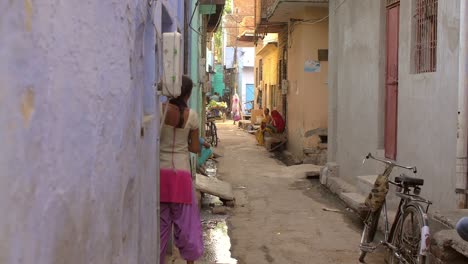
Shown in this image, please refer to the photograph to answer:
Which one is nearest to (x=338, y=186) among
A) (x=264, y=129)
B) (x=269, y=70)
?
(x=264, y=129)

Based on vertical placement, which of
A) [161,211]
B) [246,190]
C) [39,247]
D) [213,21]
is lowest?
[246,190]

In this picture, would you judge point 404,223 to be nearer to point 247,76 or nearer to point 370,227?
point 370,227

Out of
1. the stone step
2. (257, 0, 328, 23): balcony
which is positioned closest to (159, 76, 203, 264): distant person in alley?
the stone step

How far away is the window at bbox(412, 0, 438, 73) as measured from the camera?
6.78m

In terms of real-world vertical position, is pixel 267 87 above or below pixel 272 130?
above

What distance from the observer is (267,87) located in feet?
86.4

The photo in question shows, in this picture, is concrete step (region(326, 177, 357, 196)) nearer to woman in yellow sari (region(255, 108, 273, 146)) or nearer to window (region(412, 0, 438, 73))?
window (region(412, 0, 438, 73))

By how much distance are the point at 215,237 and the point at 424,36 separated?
146 inches

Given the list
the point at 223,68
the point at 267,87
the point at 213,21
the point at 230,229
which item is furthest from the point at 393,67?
the point at 223,68

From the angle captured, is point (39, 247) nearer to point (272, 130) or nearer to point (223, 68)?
point (272, 130)

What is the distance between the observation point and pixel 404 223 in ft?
16.7

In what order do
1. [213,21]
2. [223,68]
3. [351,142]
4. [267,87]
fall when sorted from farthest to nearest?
[223,68], [267,87], [213,21], [351,142]

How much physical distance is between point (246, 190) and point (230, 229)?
133 inches

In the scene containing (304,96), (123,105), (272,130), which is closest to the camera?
(123,105)
